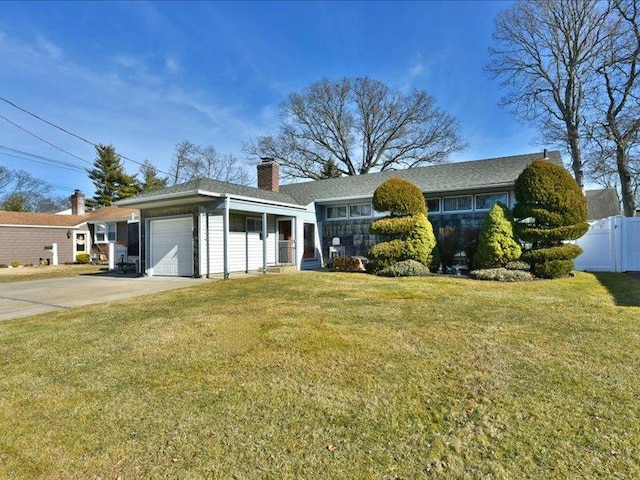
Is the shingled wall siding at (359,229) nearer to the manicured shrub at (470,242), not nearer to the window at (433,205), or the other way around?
the window at (433,205)

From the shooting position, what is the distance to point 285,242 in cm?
1605

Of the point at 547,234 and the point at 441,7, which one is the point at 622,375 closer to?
the point at 547,234

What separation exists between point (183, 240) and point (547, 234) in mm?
11698

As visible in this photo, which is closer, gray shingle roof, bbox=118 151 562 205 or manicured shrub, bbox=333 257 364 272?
gray shingle roof, bbox=118 151 562 205

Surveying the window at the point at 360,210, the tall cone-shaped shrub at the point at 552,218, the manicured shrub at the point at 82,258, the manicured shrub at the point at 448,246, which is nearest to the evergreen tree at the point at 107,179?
the manicured shrub at the point at 82,258

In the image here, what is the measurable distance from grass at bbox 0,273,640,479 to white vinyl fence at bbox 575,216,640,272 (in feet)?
25.3

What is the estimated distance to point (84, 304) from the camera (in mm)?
7980

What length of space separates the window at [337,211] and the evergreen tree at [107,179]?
2956 cm

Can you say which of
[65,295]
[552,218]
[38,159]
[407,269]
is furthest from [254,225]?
[38,159]

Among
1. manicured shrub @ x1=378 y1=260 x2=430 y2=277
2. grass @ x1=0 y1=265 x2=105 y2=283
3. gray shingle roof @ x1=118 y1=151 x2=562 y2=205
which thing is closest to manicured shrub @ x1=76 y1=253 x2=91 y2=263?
grass @ x1=0 y1=265 x2=105 y2=283

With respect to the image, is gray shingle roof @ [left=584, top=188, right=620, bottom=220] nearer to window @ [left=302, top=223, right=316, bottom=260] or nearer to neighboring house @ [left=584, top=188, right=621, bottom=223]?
neighboring house @ [left=584, top=188, right=621, bottom=223]

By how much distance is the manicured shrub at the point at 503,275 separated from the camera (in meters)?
10.3

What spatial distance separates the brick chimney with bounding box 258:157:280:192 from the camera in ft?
61.5

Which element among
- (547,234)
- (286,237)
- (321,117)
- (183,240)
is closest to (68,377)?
(183,240)
